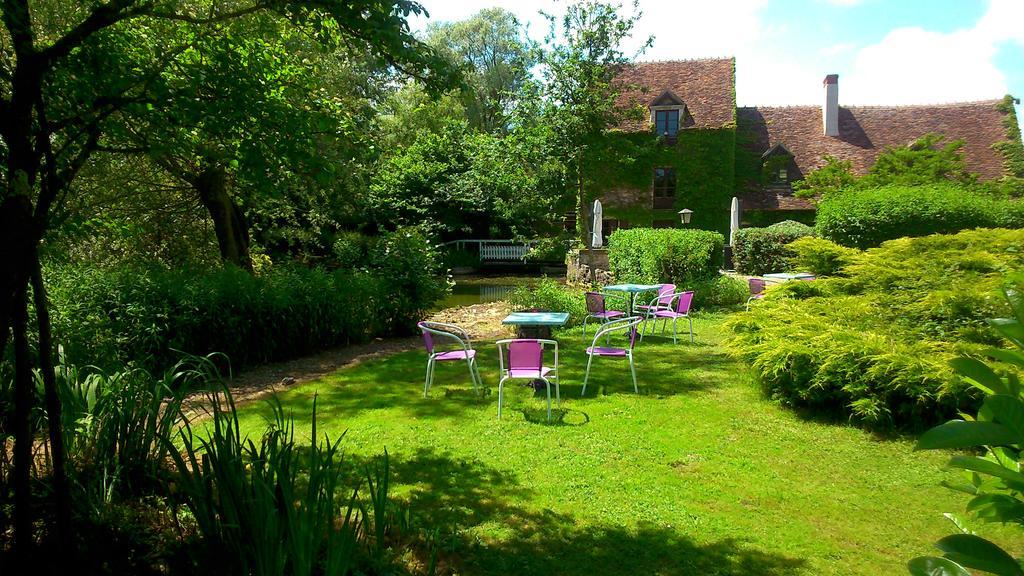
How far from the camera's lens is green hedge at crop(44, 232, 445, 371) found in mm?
6875

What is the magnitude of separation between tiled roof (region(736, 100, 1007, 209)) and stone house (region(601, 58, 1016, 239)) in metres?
0.04

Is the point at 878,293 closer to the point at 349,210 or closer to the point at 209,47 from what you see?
the point at 209,47

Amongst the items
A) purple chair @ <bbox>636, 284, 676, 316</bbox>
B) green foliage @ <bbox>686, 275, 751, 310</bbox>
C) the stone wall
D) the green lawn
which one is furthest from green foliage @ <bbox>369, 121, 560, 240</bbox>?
the green lawn

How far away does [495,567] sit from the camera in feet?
10.5

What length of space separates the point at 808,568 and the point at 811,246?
617 centimetres

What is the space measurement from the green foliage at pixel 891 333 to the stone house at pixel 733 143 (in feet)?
69.7

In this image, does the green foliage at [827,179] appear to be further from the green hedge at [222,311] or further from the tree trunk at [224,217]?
the tree trunk at [224,217]

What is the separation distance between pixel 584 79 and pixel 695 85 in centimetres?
1247

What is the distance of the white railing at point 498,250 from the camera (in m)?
28.3

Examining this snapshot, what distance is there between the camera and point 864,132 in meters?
29.6

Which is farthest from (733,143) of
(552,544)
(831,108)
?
(552,544)

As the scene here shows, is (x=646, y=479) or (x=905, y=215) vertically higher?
(x=905, y=215)

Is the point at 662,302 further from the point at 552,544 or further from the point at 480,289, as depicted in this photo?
the point at 480,289

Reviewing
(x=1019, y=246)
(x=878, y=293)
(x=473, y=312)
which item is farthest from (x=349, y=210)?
(x=1019, y=246)
